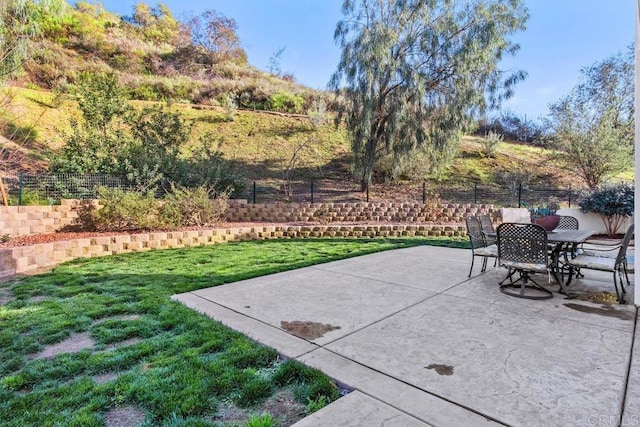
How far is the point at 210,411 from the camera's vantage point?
1691 mm

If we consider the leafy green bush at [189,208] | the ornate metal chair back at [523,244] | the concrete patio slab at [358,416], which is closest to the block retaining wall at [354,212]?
the leafy green bush at [189,208]

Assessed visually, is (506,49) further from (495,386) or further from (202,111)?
(202,111)

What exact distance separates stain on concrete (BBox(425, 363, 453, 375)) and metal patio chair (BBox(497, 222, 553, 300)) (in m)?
1.91

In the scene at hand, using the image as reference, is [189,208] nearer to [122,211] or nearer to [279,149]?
[122,211]

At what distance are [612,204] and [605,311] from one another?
22.2ft

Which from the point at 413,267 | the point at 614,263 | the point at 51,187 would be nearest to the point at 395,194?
the point at 413,267

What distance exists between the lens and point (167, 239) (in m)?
6.92

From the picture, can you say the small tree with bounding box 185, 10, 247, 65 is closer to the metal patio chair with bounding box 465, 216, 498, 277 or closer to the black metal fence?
the black metal fence

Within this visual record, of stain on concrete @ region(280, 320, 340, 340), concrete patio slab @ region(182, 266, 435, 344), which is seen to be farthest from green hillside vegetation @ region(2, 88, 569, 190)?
stain on concrete @ region(280, 320, 340, 340)

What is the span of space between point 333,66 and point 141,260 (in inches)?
322

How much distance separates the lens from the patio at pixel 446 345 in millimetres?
1676

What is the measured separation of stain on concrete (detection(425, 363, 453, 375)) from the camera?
202 centimetres

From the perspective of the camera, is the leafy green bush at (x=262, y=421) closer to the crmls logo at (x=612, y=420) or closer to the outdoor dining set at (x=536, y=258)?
the crmls logo at (x=612, y=420)

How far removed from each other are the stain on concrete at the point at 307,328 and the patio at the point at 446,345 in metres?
0.02
